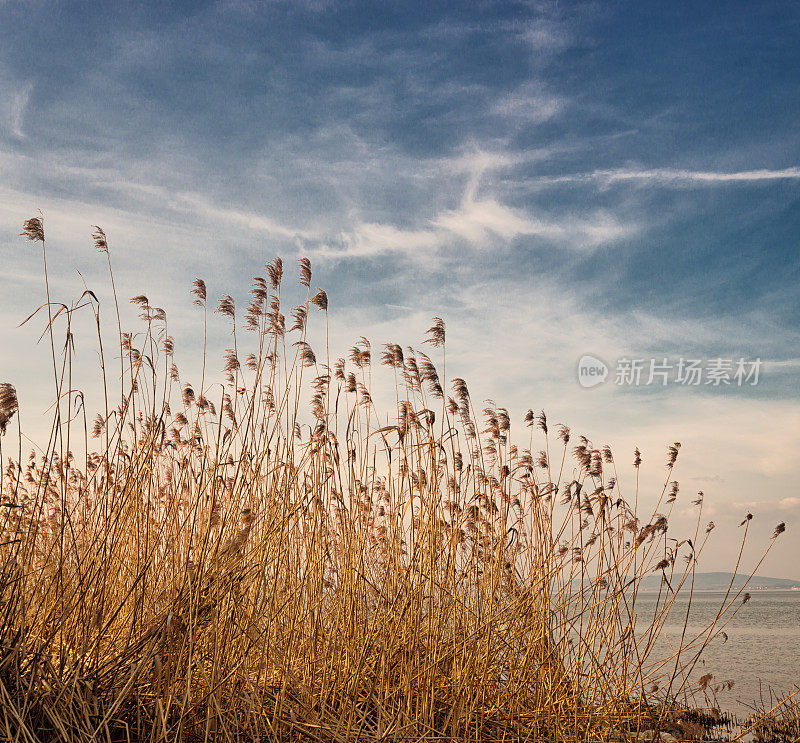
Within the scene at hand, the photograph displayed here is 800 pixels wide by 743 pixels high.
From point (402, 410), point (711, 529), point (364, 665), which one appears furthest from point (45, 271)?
point (711, 529)

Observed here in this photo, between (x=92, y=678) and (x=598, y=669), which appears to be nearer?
(x=92, y=678)

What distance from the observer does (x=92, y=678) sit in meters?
2.50

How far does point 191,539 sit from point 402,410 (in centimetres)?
123

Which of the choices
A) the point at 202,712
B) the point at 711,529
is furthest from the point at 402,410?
the point at 711,529

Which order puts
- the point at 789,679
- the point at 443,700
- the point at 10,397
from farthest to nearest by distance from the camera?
the point at 789,679 → the point at 443,700 → the point at 10,397

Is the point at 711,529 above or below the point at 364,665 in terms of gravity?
above

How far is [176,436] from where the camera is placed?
4133mm

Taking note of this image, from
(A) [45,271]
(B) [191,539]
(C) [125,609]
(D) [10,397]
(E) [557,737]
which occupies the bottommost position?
(E) [557,737]

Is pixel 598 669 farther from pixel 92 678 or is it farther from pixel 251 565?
pixel 92 678

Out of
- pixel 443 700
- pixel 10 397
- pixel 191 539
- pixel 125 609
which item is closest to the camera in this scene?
pixel 10 397

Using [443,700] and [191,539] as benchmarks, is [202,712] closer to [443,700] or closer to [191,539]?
[191,539]

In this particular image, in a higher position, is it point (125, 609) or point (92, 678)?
point (125, 609)

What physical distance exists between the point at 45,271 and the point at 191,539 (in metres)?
1.33

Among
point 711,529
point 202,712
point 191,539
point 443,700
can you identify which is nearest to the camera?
point 202,712
